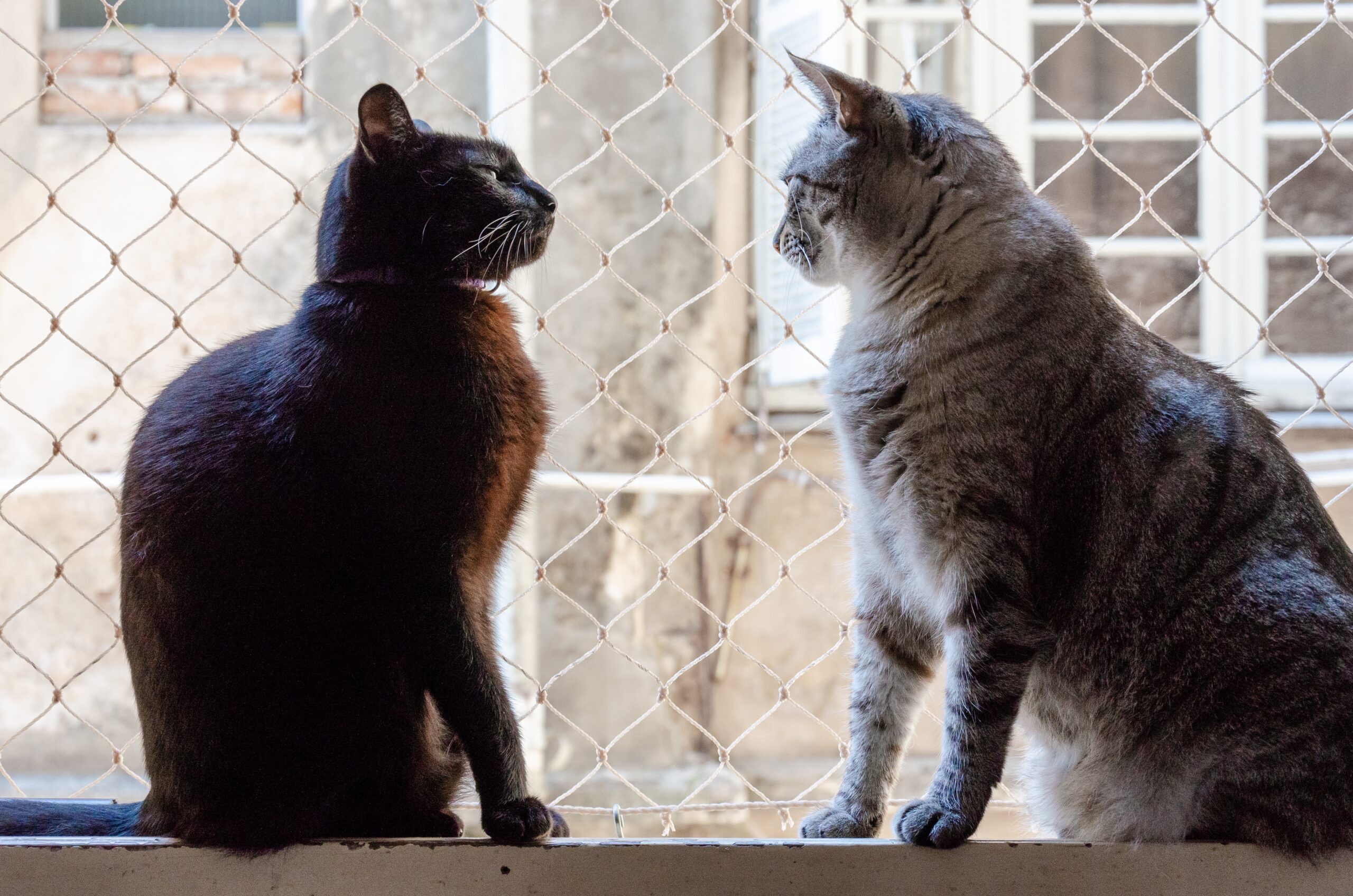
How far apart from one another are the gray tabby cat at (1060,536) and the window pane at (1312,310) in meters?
2.48

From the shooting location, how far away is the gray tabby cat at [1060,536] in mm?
1208

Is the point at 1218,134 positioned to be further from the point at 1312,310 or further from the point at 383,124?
the point at 383,124

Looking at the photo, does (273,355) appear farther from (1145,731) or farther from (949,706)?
(1145,731)

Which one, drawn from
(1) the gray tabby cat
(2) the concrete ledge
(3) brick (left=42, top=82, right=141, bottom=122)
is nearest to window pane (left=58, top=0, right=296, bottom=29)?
(3) brick (left=42, top=82, right=141, bottom=122)

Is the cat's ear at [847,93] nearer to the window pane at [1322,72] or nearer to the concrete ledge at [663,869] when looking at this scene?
the concrete ledge at [663,869]

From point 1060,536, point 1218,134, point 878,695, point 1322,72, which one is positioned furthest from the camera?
point 1322,72

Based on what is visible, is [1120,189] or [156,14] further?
[1120,189]

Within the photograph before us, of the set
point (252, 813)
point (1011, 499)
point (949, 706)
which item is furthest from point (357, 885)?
point (1011, 499)

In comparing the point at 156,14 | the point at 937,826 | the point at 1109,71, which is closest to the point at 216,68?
the point at 156,14

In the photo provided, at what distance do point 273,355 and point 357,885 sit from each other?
571mm

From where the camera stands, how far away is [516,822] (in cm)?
118

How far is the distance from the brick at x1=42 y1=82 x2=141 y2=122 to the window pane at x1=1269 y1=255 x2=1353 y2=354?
138 inches

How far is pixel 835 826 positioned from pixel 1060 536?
1.43ft

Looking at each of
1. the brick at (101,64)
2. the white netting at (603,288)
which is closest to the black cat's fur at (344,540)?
the white netting at (603,288)
